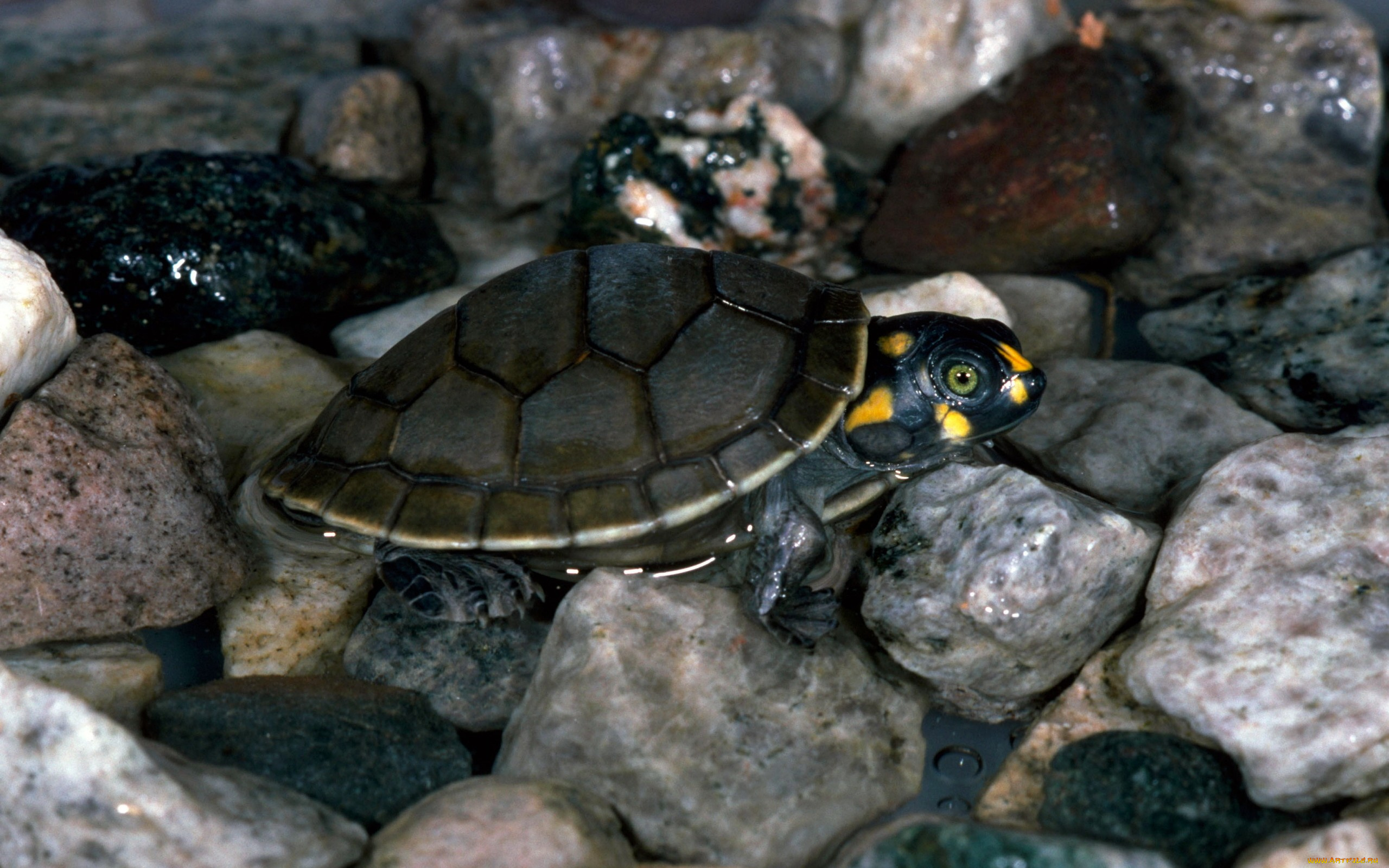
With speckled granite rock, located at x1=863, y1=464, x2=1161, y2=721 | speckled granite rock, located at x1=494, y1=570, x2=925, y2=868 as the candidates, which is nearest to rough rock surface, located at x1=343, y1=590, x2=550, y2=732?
speckled granite rock, located at x1=494, y1=570, x2=925, y2=868

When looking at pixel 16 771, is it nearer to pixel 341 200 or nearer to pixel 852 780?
pixel 852 780

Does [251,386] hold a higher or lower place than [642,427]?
lower

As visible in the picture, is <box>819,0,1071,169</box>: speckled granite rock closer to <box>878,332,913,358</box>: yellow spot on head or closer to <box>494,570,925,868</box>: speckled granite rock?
<box>878,332,913,358</box>: yellow spot on head

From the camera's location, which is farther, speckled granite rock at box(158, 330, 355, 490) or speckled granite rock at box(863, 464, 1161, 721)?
speckled granite rock at box(158, 330, 355, 490)

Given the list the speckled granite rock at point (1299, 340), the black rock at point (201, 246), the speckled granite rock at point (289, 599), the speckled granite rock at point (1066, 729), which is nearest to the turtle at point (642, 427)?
the speckled granite rock at point (289, 599)

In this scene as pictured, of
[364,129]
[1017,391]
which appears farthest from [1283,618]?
[364,129]

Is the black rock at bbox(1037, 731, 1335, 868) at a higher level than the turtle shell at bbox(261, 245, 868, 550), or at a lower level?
lower

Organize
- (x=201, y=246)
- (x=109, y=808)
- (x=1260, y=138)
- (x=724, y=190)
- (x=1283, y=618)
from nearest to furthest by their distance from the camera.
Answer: (x=109, y=808), (x=1283, y=618), (x=201, y=246), (x=724, y=190), (x=1260, y=138)

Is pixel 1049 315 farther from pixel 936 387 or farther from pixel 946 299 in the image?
pixel 936 387
